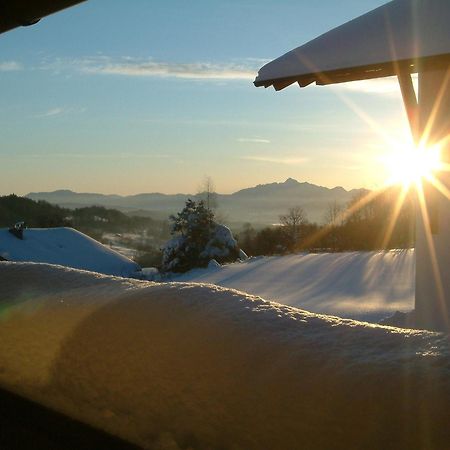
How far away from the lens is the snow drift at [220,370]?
1379 mm

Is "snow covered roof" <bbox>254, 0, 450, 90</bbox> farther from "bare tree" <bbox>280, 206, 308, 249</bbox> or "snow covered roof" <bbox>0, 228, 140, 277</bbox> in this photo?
"snow covered roof" <bbox>0, 228, 140, 277</bbox>

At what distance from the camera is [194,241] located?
961 inches

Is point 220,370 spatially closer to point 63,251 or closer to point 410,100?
point 410,100

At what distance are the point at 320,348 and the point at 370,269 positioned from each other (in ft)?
50.9

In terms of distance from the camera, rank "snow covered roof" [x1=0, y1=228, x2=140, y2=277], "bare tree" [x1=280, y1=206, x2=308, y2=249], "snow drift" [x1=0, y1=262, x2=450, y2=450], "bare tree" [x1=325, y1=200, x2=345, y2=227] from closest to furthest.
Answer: "snow drift" [x1=0, y1=262, x2=450, y2=450]
"bare tree" [x1=280, y1=206, x2=308, y2=249]
"bare tree" [x1=325, y1=200, x2=345, y2=227]
"snow covered roof" [x1=0, y1=228, x2=140, y2=277]

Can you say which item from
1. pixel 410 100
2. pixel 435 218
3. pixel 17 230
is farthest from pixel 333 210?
pixel 410 100

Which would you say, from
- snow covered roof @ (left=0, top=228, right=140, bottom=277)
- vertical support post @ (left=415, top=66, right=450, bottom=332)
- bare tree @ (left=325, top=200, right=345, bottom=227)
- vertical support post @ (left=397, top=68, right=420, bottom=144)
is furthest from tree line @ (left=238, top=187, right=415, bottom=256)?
vertical support post @ (left=397, top=68, right=420, bottom=144)

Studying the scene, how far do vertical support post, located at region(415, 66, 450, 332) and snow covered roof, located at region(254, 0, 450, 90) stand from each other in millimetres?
768

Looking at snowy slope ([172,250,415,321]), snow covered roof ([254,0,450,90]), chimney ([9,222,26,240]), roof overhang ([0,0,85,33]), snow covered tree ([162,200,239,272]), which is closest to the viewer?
roof overhang ([0,0,85,33])

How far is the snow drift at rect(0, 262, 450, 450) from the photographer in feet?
4.52

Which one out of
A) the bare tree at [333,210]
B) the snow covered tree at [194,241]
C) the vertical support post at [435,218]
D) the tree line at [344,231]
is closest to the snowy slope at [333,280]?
the snow covered tree at [194,241]

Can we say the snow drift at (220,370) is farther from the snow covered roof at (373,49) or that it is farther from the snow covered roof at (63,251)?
the snow covered roof at (63,251)

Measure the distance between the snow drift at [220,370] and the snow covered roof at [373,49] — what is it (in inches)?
134

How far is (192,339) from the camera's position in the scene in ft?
5.87
